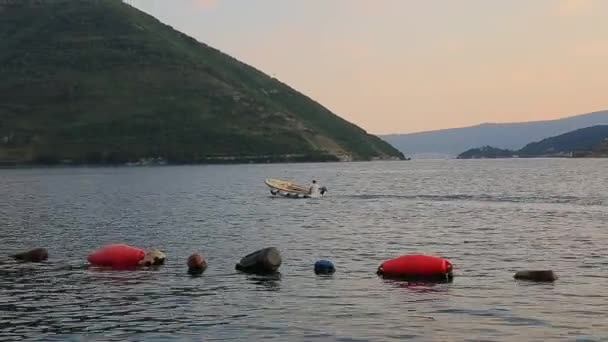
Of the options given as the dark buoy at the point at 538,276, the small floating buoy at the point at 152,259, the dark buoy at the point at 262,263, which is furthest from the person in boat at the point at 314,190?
the dark buoy at the point at 538,276

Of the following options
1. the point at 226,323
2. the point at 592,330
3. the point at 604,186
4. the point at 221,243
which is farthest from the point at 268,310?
the point at 604,186

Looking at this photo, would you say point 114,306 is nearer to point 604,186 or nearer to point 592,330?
point 592,330

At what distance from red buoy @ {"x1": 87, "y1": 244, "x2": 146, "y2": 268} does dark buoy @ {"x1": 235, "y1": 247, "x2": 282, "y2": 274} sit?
6490mm

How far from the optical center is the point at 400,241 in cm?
6106

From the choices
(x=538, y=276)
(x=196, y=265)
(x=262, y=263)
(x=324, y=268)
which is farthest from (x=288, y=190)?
(x=538, y=276)

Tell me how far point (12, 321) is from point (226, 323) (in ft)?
28.1

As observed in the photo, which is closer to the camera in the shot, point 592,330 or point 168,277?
point 592,330

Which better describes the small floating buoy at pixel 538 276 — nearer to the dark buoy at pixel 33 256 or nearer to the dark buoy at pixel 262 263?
the dark buoy at pixel 262 263

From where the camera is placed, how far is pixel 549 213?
85000 mm

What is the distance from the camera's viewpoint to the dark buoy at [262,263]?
146ft

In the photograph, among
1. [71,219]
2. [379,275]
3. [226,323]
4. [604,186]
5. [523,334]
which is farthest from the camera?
[604,186]

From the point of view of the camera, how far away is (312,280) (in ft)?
138

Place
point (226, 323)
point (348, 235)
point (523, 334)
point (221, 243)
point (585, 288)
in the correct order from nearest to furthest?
point (523, 334) < point (226, 323) < point (585, 288) < point (221, 243) < point (348, 235)

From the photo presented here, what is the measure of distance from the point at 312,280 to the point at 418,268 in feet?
17.9
